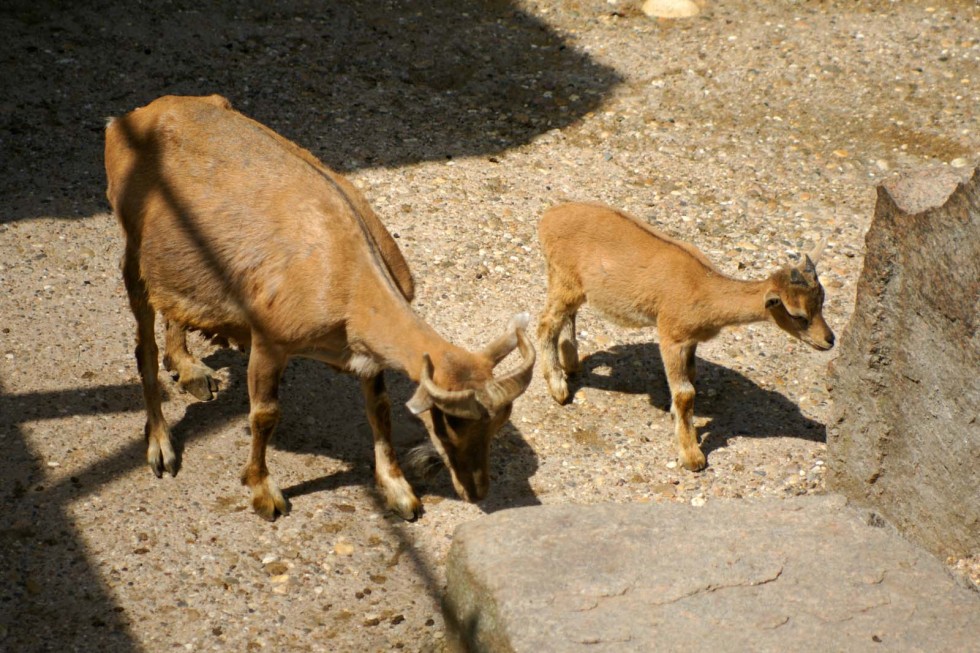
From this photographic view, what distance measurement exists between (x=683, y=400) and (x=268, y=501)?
8.59 feet

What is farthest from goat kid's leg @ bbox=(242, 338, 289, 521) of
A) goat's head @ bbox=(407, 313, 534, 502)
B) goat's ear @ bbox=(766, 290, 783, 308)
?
goat's ear @ bbox=(766, 290, 783, 308)

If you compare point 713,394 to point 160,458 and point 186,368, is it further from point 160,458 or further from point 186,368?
point 160,458

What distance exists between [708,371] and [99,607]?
173 inches

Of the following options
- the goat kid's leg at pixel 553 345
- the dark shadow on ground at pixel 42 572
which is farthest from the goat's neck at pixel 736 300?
the dark shadow on ground at pixel 42 572

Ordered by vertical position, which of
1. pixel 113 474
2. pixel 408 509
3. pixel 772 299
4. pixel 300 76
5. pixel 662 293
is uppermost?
pixel 772 299

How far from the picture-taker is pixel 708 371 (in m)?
8.02

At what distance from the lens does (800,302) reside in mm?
6762

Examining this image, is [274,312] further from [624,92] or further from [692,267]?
[624,92]

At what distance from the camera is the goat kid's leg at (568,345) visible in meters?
7.68

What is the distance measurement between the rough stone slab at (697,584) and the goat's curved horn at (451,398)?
0.51 m

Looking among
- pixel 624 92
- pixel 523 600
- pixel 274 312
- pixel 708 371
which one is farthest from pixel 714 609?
pixel 624 92

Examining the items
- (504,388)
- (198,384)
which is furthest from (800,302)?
(198,384)

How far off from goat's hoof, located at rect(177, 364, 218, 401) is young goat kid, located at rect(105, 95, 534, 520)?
0.52 metres

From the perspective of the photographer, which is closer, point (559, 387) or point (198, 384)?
point (198, 384)
